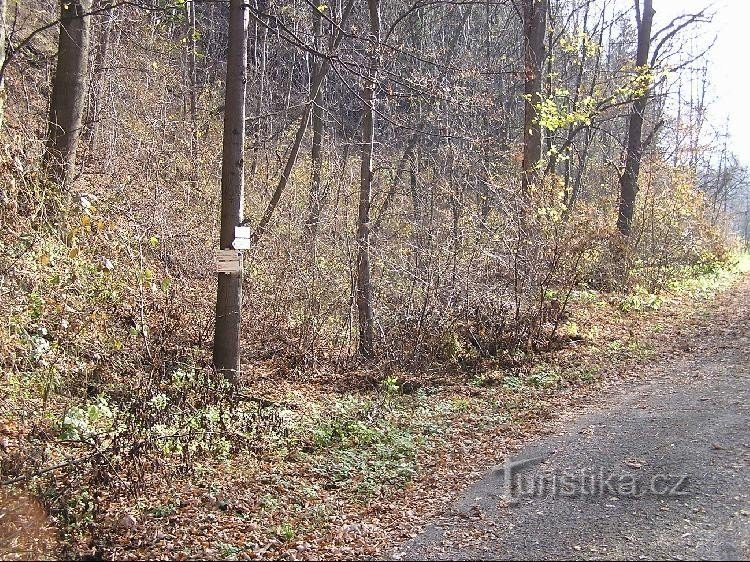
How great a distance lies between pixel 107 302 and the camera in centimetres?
860

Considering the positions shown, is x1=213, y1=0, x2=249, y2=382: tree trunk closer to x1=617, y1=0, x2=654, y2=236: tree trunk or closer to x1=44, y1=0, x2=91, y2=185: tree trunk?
x1=44, y1=0, x2=91, y2=185: tree trunk

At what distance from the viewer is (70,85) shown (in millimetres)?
10156

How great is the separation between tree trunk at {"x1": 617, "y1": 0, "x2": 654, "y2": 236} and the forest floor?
7.03 m

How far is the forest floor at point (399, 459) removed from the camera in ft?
16.1

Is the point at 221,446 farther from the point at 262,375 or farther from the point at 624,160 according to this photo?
the point at 624,160

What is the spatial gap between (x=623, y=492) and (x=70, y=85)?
9805mm

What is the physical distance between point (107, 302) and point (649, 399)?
7372mm

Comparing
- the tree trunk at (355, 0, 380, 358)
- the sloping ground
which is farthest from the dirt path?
the tree trunk at (355, 0, 380, 358)

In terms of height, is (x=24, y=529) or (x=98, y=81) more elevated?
(x=98, y=81)

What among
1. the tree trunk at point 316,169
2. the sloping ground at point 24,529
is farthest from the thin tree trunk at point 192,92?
the sloping ground at point 24,529

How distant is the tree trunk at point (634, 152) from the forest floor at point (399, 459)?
23.1 feet

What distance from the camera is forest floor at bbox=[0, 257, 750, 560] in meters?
4.92

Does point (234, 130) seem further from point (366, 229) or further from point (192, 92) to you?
point (192, 92)

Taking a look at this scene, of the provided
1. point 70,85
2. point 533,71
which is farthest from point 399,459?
point 533,71
